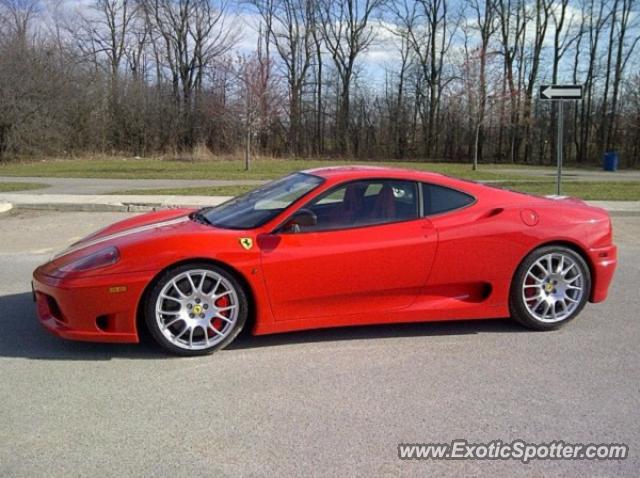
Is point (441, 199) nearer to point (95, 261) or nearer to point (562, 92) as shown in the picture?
point (95, 261)

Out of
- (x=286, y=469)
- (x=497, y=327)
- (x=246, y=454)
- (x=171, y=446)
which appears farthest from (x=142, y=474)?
(x=497, y=327)

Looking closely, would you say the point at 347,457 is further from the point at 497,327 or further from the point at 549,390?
the point at 497,327

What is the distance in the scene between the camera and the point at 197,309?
391cm

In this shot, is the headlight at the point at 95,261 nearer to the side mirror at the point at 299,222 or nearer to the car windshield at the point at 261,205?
the car windshield at the point at 261,205

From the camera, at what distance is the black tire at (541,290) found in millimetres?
4438

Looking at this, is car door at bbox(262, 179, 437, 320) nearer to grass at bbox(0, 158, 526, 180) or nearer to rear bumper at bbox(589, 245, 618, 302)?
rear bumper at bbox(589, 245, 618, 302)

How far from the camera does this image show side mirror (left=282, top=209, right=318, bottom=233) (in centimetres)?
403

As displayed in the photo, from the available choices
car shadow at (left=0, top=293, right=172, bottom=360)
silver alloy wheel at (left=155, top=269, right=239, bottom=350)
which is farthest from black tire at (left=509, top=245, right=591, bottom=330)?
car shadow at (left=0, top=293, right=172, bottom=360)

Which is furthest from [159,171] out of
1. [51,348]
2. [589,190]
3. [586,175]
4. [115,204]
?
[51,348]

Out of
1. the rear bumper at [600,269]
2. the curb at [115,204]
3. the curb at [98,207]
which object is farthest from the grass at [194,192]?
the rear bumper at [600,269]

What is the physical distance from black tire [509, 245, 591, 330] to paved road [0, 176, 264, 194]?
12.4 meters

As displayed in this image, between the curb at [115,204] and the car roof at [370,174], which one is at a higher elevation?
the car roof at [370,174]

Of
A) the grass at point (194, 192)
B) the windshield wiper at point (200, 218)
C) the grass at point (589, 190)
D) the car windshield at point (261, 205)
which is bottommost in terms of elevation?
the grass at point (194, 192)

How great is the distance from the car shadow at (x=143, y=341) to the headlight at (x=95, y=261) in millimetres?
613
